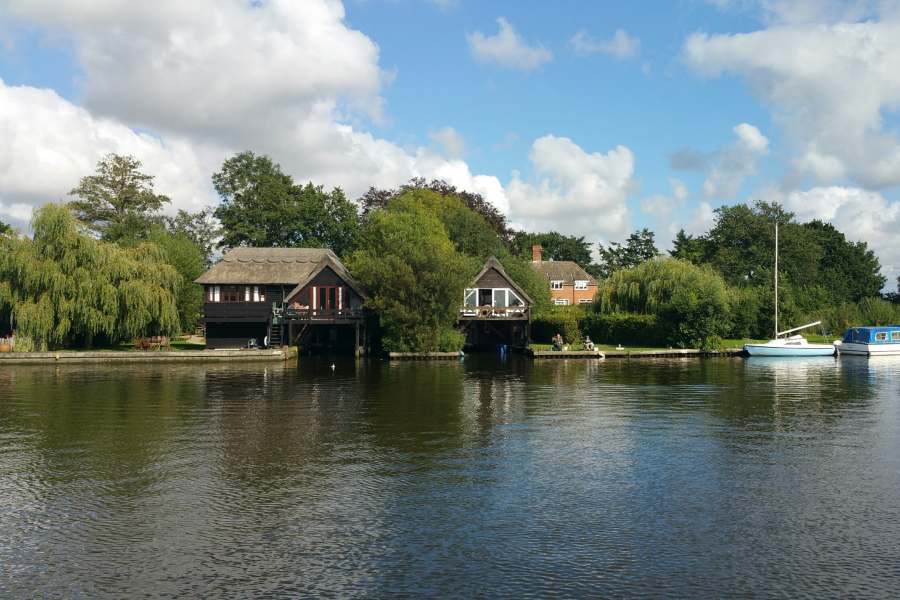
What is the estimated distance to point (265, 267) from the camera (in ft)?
206

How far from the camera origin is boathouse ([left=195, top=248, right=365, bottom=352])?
2322 inches

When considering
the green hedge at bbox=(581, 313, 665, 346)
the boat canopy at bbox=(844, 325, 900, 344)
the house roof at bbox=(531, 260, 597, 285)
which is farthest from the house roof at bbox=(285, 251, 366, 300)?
the house roof at bbox=(531, 260, 597, 285)

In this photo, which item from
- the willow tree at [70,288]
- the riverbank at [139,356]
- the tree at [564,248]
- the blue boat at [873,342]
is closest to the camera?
the riverbank at [139,356]

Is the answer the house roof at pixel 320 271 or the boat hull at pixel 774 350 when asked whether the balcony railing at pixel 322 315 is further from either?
the boat hull at pixel 774 350

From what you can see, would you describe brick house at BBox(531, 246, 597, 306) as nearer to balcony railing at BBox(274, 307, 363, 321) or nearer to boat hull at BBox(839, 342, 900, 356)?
boat hull at BBox(839, 342, 900, 356)

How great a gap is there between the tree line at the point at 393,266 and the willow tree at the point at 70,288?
0.33 ft

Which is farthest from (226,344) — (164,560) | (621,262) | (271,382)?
(621,262)

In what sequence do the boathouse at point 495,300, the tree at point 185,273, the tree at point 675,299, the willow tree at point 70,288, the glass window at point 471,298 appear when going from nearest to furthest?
1. the willow tree at point 70,288
2. the tree at point 675,299
3. the boathouse at point 495,300
4. the glass window at point 471,298
5. the tree at point 185,273

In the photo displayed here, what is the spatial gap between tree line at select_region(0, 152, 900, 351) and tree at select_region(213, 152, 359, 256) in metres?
0.17

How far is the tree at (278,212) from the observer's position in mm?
84875

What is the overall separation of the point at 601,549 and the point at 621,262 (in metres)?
108

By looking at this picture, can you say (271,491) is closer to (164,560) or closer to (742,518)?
(164,560)

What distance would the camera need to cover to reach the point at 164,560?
12.8 metres

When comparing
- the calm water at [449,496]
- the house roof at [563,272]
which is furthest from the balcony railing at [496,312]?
the house roof at [563,272]
